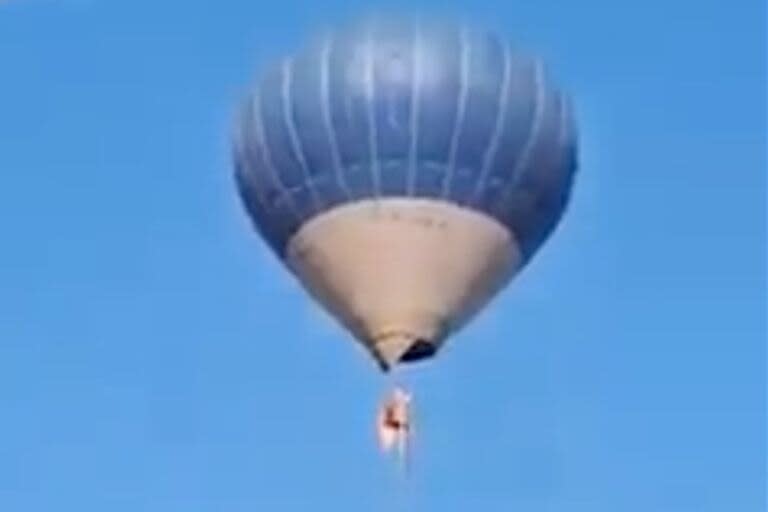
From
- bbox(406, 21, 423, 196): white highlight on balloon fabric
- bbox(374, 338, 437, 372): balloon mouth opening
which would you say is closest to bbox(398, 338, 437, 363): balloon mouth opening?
bbox(374, 338, 437, 372): balloon mouth opening

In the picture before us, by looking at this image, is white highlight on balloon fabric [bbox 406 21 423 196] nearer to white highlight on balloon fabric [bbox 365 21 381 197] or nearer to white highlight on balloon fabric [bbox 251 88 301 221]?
white highlight on balloon fabric [bbox 365 21 381 197]

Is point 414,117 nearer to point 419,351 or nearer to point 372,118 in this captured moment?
point 372,118

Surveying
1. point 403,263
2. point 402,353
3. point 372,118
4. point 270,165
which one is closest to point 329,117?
point 372,118

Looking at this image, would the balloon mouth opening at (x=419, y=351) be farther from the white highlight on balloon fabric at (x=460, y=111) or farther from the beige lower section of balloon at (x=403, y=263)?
the white highlight on balloon fabric at (x=460, y=111)
